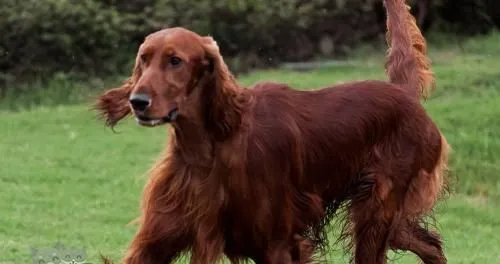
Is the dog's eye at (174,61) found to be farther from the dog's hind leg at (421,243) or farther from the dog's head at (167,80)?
the dog's hind leg at (421,243)

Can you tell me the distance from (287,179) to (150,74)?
1.04m

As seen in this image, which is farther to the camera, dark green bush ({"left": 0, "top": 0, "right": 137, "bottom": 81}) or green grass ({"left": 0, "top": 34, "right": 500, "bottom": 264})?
dark green bush ({"left": 0, "top": 0, "right": 137, "bottom": 81})

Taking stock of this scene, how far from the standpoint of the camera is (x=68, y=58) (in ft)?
54.2

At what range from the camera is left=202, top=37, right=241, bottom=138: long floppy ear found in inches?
202

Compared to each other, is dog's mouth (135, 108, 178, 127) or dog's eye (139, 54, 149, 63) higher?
dog's eye (139, 54, 149, 63)

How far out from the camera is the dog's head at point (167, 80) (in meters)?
4.79

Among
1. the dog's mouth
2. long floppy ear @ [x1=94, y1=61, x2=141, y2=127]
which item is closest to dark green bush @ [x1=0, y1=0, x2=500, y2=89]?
long floppy ear @ [x1=94, y1=61, x2=141, y2=127]

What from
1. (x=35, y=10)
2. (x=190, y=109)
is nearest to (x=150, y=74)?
(x=190, y=109)

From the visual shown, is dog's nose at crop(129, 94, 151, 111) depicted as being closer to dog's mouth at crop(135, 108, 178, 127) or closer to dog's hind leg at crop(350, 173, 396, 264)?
dog's mouth at crop(135, 108, 178, 127)

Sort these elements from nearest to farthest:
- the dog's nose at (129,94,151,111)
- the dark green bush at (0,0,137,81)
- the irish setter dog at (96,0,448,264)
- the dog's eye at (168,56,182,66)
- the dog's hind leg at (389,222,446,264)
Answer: the dog's nose at (129,94,151,111), the dog's eye at (168,56,182,66), the irish setter dog at (96,0,448,264), the dog's hind leg at (389,222,446,264), the dark green bush at (0,0,137,81)

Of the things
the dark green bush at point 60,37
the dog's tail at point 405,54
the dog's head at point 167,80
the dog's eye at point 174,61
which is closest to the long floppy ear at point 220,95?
the dog's head at point 167,80

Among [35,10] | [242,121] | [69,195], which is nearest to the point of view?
[242,121]

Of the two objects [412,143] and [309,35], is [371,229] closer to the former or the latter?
[412,143]

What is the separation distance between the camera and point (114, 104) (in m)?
5.21
